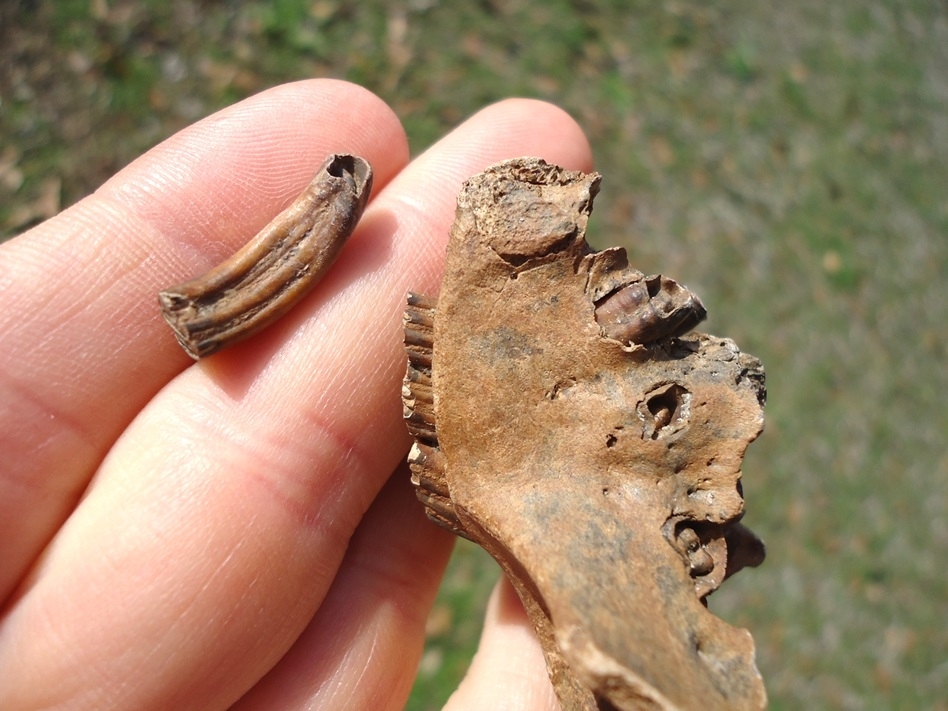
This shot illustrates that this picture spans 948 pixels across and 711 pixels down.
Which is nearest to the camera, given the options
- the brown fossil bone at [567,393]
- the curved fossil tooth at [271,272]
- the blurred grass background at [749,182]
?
the brown fossil bone at [567,393]

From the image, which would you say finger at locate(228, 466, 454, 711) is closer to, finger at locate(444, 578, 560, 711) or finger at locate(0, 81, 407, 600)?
finger at locate(444, 578, 560, 711)

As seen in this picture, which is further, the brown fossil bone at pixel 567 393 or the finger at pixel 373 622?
the finger at pixel 373 622

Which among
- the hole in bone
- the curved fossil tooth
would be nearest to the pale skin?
the curved fossil tooth

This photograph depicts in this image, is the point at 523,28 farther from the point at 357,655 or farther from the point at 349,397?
the point at 357,655

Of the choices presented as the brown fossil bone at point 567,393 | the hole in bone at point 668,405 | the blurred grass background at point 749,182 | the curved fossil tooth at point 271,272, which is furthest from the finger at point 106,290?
the blurred grass background at point 749,182

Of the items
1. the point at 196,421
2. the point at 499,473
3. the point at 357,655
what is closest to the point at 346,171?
the point at 196,421

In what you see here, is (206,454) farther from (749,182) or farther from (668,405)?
(749,182)

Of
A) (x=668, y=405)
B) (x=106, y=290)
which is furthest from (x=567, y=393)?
(x=106, y=290)

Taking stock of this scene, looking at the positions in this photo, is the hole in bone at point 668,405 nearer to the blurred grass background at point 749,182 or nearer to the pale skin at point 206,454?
the pale skin at point 206,454
